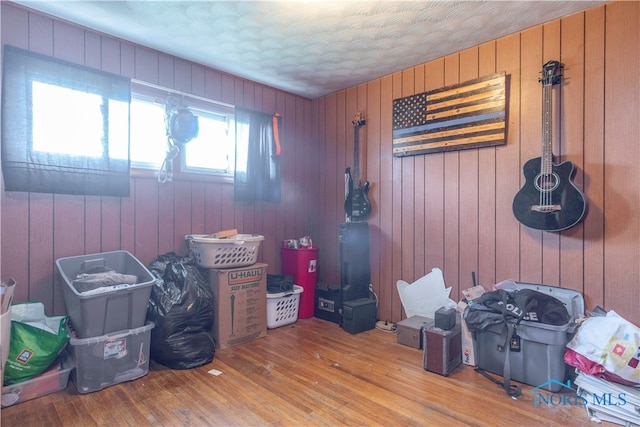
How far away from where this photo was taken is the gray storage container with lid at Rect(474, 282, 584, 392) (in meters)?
1.97

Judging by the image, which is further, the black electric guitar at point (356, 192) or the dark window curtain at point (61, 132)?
Answer: the black electric guitar at point (356, 192)

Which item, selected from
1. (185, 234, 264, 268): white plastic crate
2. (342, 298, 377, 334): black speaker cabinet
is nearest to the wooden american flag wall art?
(342, 298, 377, 334): black speaker cabinet

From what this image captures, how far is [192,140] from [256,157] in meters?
0.66

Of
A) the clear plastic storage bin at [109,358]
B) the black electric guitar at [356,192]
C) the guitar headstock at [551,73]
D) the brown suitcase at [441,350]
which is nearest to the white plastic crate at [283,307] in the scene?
the black electric guitar at [356,192]

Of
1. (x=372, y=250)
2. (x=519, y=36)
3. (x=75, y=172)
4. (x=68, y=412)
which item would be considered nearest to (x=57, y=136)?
(x=75, y=172)

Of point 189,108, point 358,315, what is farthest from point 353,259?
point 189,108

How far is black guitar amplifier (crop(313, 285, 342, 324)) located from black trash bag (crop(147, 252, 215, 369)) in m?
1.22

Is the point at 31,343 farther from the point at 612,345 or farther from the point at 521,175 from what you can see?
the point at 521,175

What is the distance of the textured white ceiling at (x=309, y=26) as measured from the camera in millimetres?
2096

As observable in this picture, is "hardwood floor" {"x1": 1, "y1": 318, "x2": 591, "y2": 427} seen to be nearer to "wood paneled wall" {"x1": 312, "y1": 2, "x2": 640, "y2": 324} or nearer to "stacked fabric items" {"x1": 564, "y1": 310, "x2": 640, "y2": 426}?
"stacked fabric items" {"x1": 564, "y1": 310, "x2": 640, "y2": 426}

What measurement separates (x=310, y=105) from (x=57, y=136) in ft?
8.15

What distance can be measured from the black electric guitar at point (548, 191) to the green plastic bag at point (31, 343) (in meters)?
3.08

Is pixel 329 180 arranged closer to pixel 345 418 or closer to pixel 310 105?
pixel 310 105

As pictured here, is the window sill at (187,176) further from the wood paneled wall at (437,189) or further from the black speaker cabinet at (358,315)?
the black speaker cabinet at (358,315)
